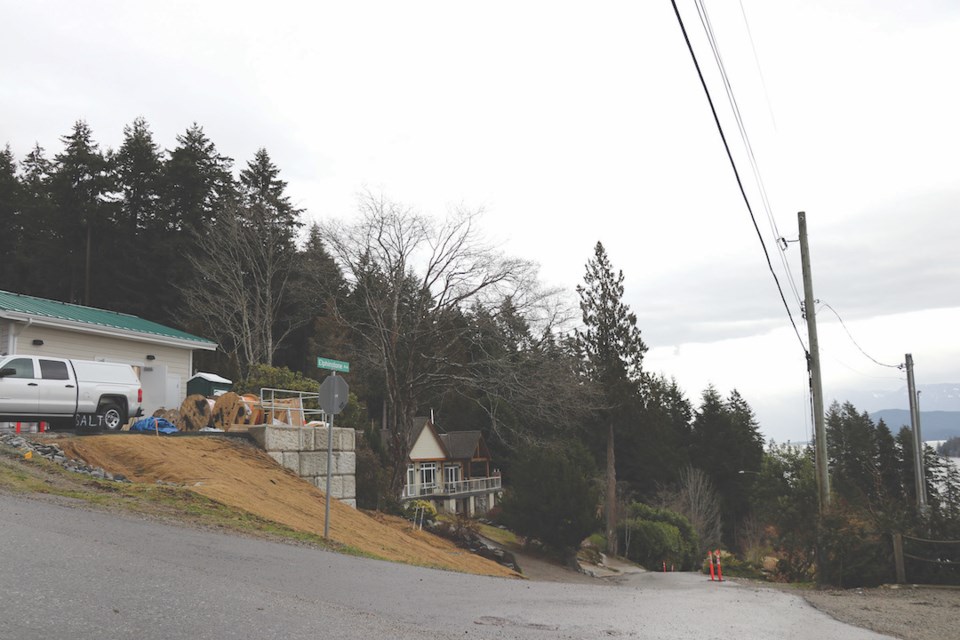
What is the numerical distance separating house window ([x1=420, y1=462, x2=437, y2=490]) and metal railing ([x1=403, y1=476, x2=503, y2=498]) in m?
0.56

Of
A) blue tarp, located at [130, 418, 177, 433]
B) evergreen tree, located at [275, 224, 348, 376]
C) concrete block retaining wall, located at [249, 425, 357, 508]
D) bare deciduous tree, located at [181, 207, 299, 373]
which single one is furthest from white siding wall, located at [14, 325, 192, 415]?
bare deciduous tree, located at [181, 207, 299, 373]

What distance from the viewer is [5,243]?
173 ft

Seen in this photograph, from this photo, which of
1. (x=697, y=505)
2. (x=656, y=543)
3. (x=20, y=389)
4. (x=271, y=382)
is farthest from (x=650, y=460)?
(x=20, y=389)

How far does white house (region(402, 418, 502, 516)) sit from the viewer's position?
5544 centimetres

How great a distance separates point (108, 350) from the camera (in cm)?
2536

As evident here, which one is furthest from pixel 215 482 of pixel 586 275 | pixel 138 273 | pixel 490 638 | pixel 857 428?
pixel 857 428

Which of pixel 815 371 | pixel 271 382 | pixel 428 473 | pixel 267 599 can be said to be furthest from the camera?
pixel 428 473

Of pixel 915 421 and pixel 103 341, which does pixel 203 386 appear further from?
pixel 915 421

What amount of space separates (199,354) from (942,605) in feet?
127

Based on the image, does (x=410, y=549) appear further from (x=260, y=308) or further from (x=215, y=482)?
(x=260, y=308)

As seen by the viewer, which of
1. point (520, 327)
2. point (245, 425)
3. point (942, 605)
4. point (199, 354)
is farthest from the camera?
point (199, 354)

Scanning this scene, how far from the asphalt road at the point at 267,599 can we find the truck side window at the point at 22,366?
7.69 metres

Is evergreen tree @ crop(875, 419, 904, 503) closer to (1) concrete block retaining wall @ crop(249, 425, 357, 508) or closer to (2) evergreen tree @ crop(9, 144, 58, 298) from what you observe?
(1) concrete block retaining wall @ crop(249, 425, 357, 508)

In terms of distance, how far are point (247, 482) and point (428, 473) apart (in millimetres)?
41026
